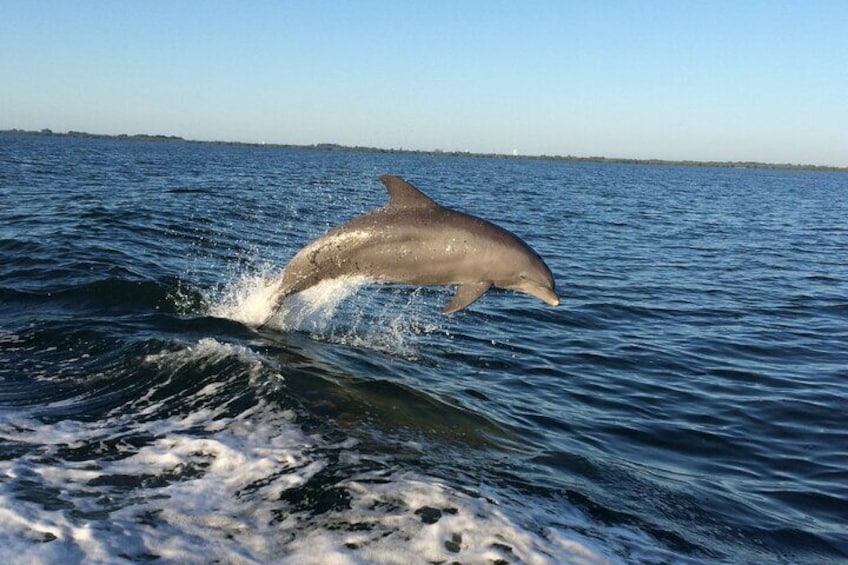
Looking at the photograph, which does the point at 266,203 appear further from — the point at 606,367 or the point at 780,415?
the point at 780,415

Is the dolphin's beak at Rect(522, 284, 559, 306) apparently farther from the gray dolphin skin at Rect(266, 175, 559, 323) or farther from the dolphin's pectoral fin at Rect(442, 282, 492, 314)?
the dolphin's pectoral fin at Rect(442, 282, 492, 314)

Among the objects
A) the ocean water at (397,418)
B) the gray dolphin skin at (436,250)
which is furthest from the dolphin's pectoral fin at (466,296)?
the ocean water at (397,418)

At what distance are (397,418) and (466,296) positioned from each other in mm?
2141

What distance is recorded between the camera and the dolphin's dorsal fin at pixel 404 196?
9594 millimetres

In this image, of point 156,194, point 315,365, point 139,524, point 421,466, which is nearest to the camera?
point 139,524

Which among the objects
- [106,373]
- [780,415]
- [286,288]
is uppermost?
[286,288]

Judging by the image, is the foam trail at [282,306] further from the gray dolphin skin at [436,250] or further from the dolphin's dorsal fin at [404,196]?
the dolphin's dorsal fin at [404,196]

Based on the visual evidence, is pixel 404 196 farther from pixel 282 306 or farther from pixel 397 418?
pixel 282 306

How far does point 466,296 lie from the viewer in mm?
9547

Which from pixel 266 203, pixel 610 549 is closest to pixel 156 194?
pixel 266 203

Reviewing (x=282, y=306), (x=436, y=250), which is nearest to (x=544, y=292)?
(x=436, y=250)

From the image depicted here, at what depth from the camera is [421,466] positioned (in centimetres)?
687

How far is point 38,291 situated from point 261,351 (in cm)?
525

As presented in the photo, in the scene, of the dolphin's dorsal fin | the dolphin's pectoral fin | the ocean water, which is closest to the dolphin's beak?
the dolphin's pectoral fin
